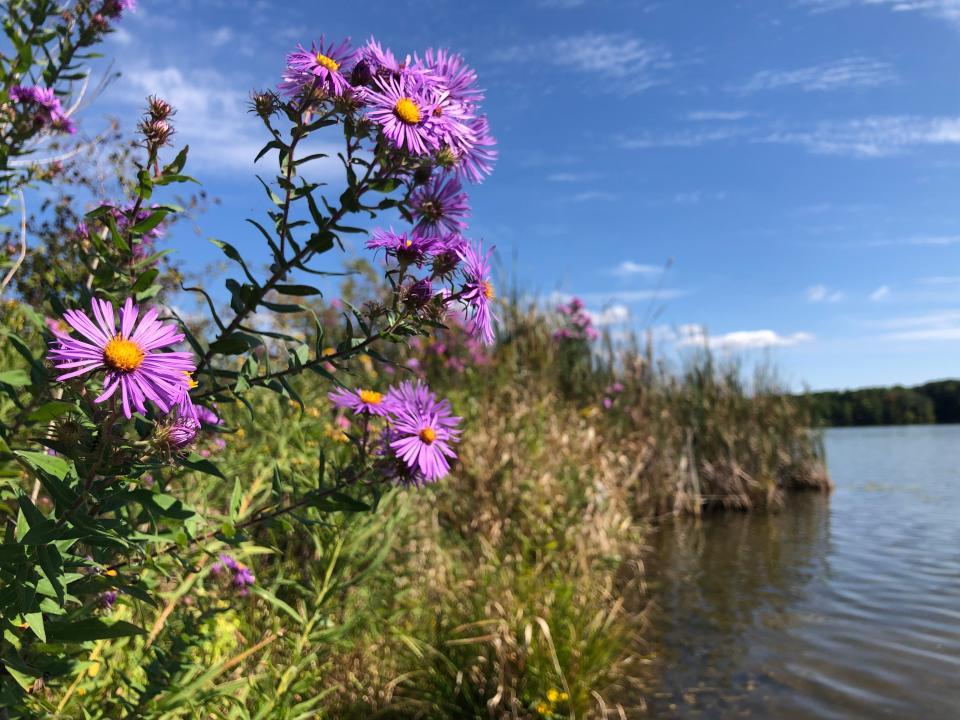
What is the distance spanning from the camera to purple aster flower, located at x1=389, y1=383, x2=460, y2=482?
4.46 feet

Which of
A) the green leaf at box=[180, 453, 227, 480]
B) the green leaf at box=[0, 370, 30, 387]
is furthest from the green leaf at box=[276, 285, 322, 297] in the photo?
the green leaf at box=[0, 370, 30, 387]

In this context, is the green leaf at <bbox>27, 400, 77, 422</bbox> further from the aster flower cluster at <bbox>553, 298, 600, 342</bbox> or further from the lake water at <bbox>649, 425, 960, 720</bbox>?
the aster flower cluster at <bbox>553, 298, 600, 342</bbox>

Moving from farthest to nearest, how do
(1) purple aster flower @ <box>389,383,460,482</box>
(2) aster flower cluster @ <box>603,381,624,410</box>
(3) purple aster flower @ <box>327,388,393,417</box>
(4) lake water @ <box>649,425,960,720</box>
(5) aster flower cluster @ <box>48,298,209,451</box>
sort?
(2) aster flower cluster @ <box>603,381,624,410</box>
(4) lake water @ <box>649,425,960,720</box>
(3) purple aster flower @ <box>327,388,393,417</box>
(1) purple aster flower @ <box>389,383,460,482</box>
(5) aster flower cluster @ <box>48,298,209,451</box>

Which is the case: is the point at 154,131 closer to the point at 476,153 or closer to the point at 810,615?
the point at 476,153

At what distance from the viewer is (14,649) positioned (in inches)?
41.1

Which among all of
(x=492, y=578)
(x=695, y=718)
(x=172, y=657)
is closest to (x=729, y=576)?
(x=695, y=718)

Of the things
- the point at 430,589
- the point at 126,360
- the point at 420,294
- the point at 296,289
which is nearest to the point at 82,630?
the point at 126,360

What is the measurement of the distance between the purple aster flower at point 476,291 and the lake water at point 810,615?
9.08 ft

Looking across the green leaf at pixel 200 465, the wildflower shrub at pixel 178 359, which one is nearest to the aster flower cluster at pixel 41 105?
the wildflower shrub at pixel 178 359

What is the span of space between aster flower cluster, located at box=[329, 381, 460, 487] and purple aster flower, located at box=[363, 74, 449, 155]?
1.82 ft

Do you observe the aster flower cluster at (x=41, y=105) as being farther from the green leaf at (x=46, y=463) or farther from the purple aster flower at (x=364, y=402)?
the green leaf at (x=46, y=463)

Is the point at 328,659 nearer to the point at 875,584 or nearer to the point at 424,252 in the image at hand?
the point at 424,252

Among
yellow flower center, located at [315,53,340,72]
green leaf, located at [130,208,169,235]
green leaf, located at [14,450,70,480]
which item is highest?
yellow flower center, located at [315,53,340,72]

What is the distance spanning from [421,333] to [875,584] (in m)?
5.81
